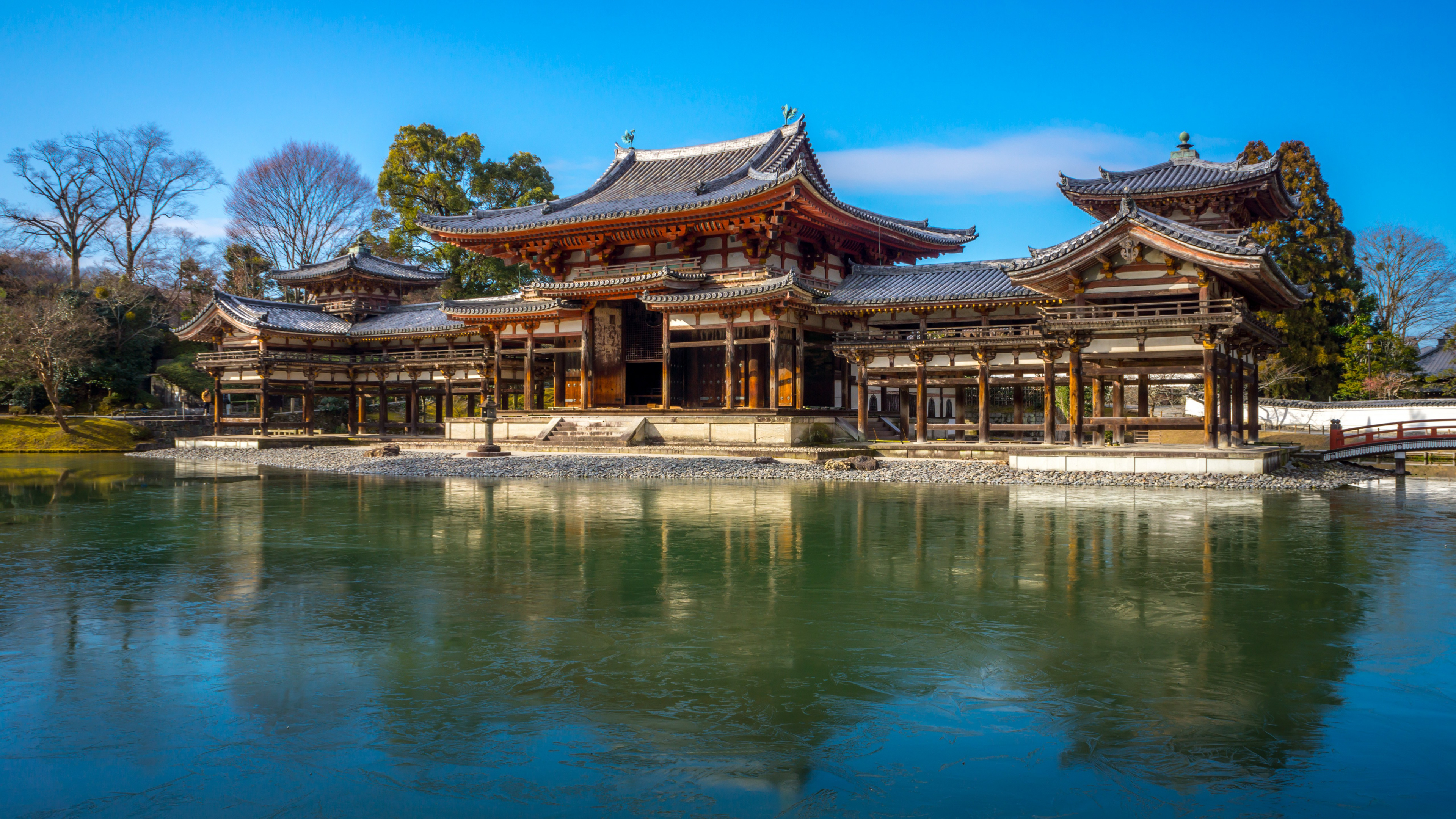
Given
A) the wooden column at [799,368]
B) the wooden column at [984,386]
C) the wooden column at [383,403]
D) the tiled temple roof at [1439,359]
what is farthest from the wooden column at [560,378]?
the tiled temple roof at [1439,359]

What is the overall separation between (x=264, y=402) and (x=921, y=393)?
96.5 feet

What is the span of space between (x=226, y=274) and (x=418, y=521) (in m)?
54.3

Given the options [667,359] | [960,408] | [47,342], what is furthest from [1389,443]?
[47,342]

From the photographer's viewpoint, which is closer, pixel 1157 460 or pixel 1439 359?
pixel 1157 460

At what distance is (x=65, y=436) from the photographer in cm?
4012

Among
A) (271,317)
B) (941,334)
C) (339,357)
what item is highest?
(271,317)

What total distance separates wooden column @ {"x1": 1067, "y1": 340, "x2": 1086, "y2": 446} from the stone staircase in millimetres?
14276

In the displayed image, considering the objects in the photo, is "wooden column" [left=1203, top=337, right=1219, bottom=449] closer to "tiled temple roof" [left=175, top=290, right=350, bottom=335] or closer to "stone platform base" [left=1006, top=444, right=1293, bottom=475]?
"stone platform base" [left=1006, top=444, right=1293, bottom=475]

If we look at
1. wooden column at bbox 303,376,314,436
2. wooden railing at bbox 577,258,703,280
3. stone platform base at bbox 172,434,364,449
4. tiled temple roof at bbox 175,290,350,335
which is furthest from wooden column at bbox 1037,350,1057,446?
wooden column at bbox 303,376,314,436

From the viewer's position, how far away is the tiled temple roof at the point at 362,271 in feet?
143

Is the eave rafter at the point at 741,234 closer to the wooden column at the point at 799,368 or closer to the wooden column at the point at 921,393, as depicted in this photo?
the wooden column at the point at 799,368

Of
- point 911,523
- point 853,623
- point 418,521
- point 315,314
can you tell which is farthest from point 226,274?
point 853,623

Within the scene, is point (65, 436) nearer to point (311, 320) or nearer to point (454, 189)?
point (311, 320)

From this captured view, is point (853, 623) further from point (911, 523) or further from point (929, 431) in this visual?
point (929, 431)
